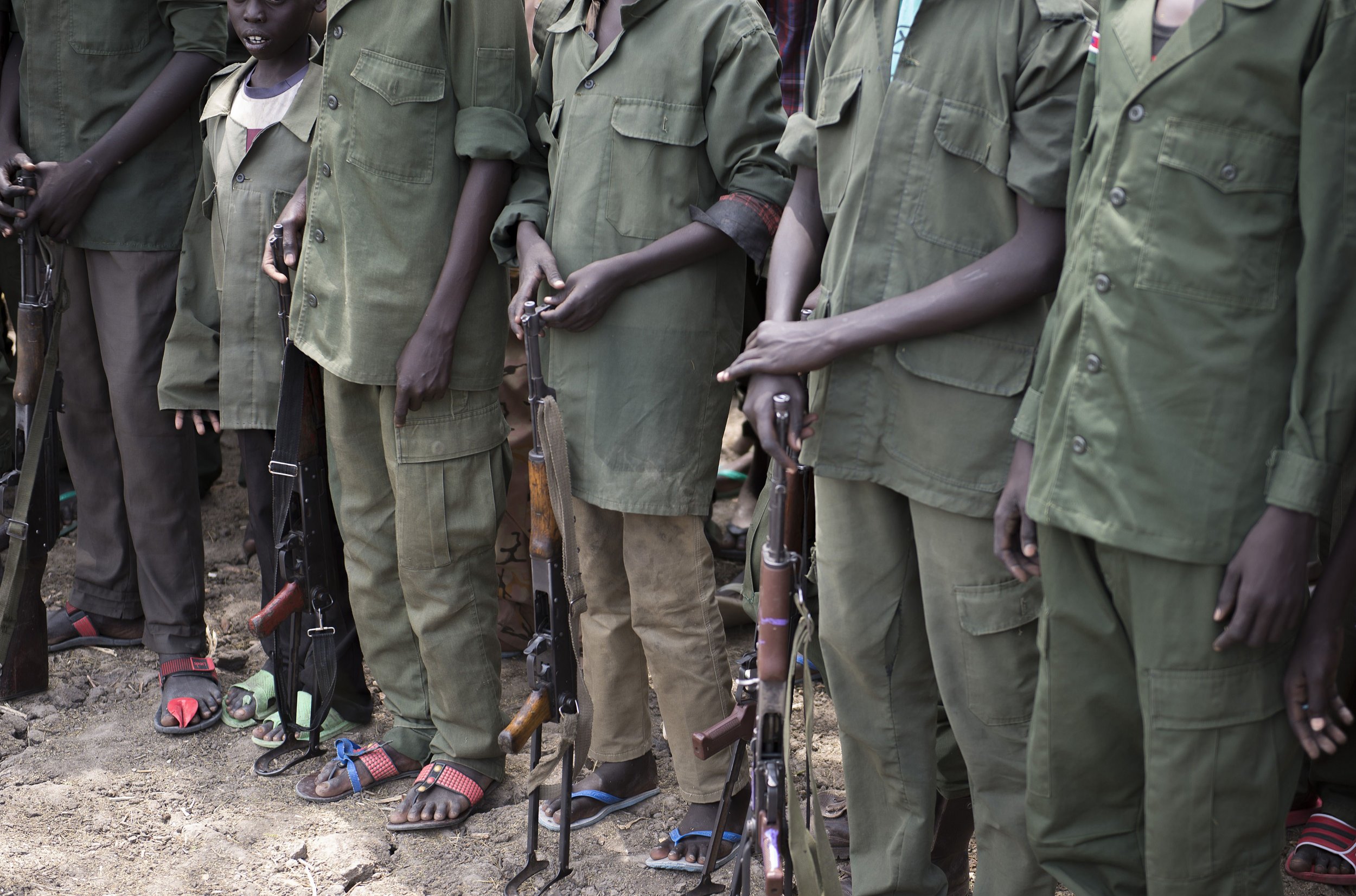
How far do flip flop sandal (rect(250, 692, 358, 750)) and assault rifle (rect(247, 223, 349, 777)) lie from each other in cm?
7

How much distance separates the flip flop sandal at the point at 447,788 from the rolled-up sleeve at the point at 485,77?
1545 mm

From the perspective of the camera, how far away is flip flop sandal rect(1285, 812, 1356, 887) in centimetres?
276

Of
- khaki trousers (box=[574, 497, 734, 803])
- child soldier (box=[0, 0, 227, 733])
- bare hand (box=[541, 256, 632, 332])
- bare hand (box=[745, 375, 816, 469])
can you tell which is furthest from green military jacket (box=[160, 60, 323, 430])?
bare hand (box=[745, 375, 816, 469])

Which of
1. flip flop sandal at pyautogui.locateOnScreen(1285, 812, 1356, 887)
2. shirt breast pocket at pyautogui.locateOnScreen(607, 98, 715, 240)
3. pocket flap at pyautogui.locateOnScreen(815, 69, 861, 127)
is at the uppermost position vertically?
pocket flap at pyautogui.locateOnScreen(815, 69, 861, 127)

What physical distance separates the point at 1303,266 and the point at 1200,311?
142 millimetres

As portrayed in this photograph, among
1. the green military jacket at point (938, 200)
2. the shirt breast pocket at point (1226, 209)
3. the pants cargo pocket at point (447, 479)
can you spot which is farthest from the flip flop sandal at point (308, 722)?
the shirt breast pocket at point (1226, 209)

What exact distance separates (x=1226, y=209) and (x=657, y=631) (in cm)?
163

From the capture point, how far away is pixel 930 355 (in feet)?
7.06

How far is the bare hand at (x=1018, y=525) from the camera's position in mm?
2018

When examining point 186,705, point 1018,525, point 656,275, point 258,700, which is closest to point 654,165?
point 656,275

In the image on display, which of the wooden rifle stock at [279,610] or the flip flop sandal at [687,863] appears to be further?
the wooden rifle stock at [279,610]

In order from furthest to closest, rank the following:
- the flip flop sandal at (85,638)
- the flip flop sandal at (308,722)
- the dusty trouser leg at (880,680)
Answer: the flip flop sandal at (85,638) < the flip flop sandal at (308,722) < the dusty trouser leg at (880,680)

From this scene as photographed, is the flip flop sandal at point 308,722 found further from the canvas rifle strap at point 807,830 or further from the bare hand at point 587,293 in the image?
the canvas rifle strap at point 807,830

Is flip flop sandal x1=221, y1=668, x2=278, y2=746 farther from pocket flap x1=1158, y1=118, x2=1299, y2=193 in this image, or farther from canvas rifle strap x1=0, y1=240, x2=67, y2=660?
pocket flap x1=1158, y1=118, x2=1299, y2=193
